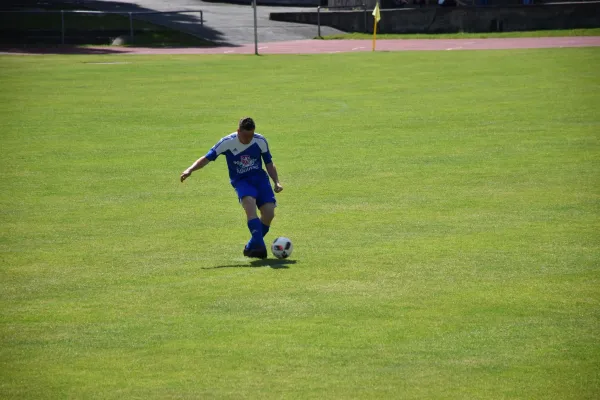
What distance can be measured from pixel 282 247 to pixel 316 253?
2.31 feet

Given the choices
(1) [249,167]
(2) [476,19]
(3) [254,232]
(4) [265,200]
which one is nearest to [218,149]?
(1) [249,167]

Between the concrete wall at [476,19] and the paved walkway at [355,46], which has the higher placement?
the concrete wall at [476,19]

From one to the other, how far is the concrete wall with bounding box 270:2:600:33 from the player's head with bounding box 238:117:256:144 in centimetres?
4248

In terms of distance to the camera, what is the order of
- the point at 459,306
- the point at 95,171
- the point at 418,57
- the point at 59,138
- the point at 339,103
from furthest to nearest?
the point at 418,57 < the point at 339,103 < the point at 59,138 < the point at 95,171 < the point at 459,306

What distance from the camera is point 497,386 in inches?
333

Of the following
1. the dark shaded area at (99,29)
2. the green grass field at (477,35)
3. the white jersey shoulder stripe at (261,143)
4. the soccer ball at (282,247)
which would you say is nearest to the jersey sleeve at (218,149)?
the white jersey shoulder stripe at (261,143)

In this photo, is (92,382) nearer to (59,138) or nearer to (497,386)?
(497,386)

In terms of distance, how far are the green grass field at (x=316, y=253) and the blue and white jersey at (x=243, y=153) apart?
3.82 ft

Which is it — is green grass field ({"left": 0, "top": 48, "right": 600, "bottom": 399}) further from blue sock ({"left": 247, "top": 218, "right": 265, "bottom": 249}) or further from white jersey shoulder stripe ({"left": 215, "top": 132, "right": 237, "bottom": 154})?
white jersey shoulder stripe ({"left": 215, "top": 132, "right": 237, "bottom": 154})

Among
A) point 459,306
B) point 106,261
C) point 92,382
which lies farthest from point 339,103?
point 92,382

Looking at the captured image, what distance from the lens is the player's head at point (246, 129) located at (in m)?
13.1

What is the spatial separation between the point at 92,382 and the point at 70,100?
23.7 metres

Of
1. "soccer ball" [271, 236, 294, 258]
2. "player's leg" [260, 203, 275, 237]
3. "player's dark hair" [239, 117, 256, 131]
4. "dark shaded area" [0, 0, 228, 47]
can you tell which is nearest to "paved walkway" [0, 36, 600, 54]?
"dark shaded area" [0, 0, 228, 47]

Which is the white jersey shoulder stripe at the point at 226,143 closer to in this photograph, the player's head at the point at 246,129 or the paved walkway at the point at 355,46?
the player's head at the point at 246,129
